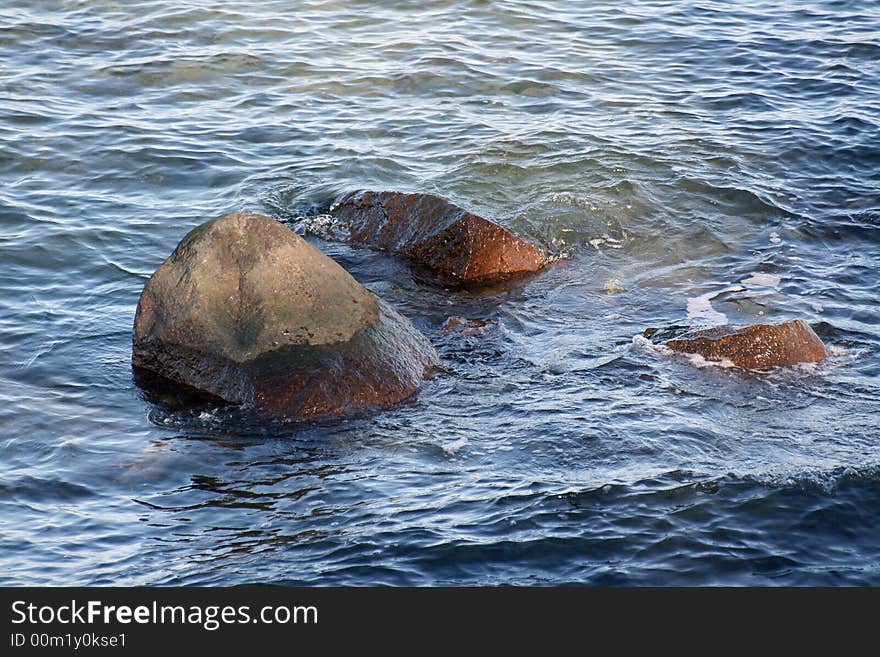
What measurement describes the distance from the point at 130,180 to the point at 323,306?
523cm

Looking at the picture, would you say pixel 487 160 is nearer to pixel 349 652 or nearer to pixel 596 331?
pixel 596 331

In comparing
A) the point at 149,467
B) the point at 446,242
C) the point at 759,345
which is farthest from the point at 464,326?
the point at 149,467

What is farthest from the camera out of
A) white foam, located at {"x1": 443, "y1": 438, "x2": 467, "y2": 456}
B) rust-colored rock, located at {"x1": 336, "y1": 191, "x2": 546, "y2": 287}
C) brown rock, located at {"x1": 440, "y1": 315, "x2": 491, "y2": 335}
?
rust-colored rock, located at {"x1": 336, "y1": 191, "x2": 546, "y2": 287}

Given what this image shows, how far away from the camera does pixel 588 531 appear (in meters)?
6.42

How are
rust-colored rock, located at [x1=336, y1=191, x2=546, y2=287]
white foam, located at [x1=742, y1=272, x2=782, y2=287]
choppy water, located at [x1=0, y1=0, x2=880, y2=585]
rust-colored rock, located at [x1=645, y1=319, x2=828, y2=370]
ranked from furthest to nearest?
rust-colored rock, located at [x1=336, y1=191, x2=546, y2=287] → white foam, located at [x1=742, y1=272, x2=782, y2=287] → rust-colored rock, located at [x1=645, y1=319, x2=828, y2=370] → choppy water, located at [x1=0, y1=0, x2=880, y2=585]

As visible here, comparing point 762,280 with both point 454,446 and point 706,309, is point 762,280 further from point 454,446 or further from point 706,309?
point 454,446

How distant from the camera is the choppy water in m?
6.47

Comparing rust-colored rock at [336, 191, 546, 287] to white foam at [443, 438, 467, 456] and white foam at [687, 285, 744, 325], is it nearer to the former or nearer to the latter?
white foam at [687, 285, 744, 325]

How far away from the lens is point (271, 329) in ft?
26.7

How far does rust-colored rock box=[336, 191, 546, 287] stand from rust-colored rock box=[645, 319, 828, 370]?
91.4 inches

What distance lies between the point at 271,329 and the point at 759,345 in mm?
3662

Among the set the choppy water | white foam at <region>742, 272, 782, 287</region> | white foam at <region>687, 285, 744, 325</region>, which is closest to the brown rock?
the choppy water

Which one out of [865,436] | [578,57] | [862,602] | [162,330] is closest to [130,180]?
[162,330]

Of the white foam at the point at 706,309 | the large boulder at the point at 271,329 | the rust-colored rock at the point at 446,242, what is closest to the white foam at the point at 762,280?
the white foam at the point at 706,309
